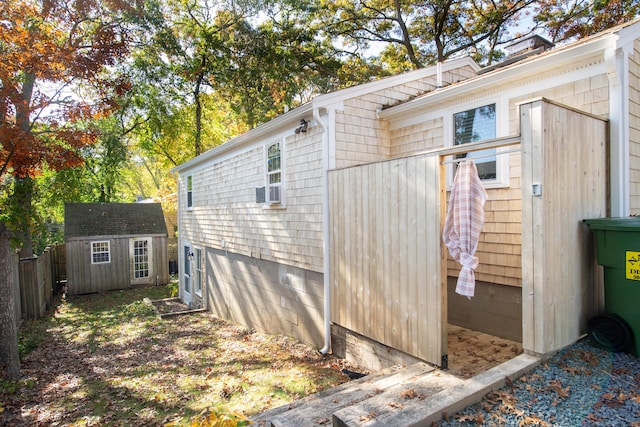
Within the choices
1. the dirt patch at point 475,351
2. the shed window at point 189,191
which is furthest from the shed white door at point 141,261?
the dirt patch at point 475,351

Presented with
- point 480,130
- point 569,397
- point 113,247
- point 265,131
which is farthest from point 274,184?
point 113,247

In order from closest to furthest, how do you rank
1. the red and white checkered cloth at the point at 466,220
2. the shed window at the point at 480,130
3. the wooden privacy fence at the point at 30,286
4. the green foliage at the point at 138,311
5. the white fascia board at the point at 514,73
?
the red and white checkered cloth at the point at 466,220
the white fascia board at the point at 514,73
the shed window at the point at 480,130
the wooden privacy fence at the point at 30,286
the green foliage at the point at 138,311

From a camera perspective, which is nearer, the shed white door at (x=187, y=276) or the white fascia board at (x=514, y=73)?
the white fascia board at (x=514, y=73)

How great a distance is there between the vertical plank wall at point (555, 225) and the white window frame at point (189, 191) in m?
12.6

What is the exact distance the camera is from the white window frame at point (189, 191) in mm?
14230

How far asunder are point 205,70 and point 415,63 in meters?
11.7

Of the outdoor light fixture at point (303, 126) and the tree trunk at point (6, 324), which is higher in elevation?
the outdoor light fixture at point (303, 126)

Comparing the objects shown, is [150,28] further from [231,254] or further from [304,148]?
[304,148]

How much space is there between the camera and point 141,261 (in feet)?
58.2

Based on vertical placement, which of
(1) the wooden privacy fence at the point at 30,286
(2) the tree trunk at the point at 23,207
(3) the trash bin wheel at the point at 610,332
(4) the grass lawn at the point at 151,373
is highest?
(2) the tree trunk at the point at 23,207

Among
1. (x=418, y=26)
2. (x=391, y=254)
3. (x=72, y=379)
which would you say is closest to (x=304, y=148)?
(x=391, y=254)

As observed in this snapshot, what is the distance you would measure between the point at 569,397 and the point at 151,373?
22.1ft

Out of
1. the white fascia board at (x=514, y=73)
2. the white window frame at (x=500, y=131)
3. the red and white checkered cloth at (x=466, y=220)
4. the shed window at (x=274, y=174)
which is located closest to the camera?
the red and white checkered cloth at (x=466, y=220)

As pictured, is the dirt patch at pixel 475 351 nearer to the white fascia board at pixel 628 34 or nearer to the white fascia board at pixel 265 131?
the white fascia board at pixel 628 34
